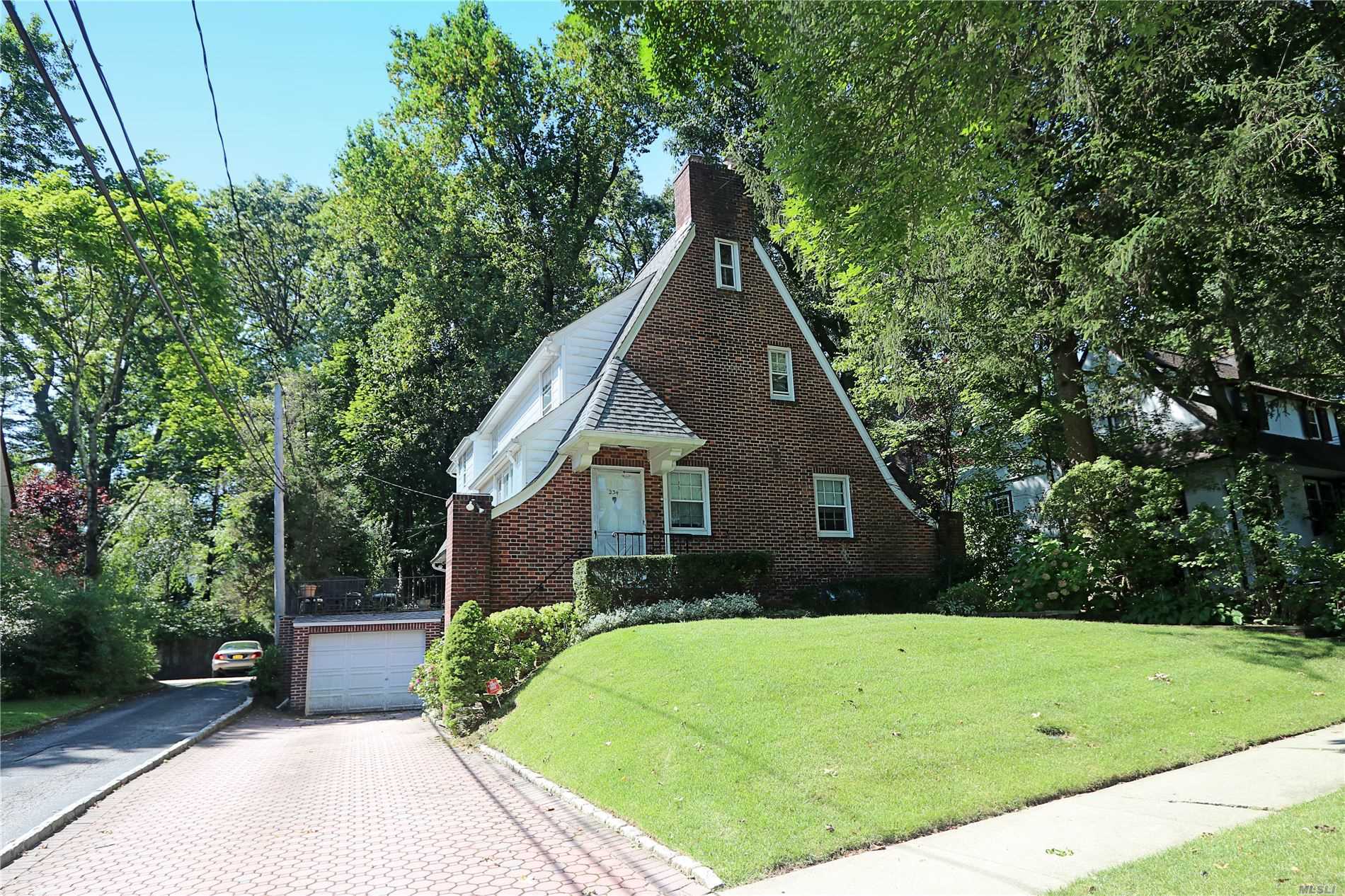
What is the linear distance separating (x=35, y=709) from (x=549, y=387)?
1446 centimetres

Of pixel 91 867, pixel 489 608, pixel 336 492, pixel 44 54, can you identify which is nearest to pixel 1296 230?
pixel 489 608

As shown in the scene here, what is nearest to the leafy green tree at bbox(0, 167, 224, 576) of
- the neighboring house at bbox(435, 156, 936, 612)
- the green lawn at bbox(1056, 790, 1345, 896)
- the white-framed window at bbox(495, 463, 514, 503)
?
the white-framed window at bbox(495, 463, 514, 503)

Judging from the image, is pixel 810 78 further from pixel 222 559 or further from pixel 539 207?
pixel 222 559

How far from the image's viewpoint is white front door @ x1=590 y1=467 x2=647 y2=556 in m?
16.0

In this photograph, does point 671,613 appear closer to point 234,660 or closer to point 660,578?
point 660,578

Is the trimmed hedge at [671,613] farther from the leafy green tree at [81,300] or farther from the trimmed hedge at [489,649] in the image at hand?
the leafy green tree at [81,300]

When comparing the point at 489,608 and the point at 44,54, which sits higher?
the point at 44,54

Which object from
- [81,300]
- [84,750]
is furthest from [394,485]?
[84,750]

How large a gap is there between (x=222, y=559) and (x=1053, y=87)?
Result: 44771mm

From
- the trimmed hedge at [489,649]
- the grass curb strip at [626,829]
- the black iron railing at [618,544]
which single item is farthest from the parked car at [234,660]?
the grass curb strip at [626,829]

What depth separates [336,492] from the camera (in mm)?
33188

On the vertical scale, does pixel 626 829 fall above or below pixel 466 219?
below

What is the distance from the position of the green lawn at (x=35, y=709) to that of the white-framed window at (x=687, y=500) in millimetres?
14232

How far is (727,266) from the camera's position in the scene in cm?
1886
